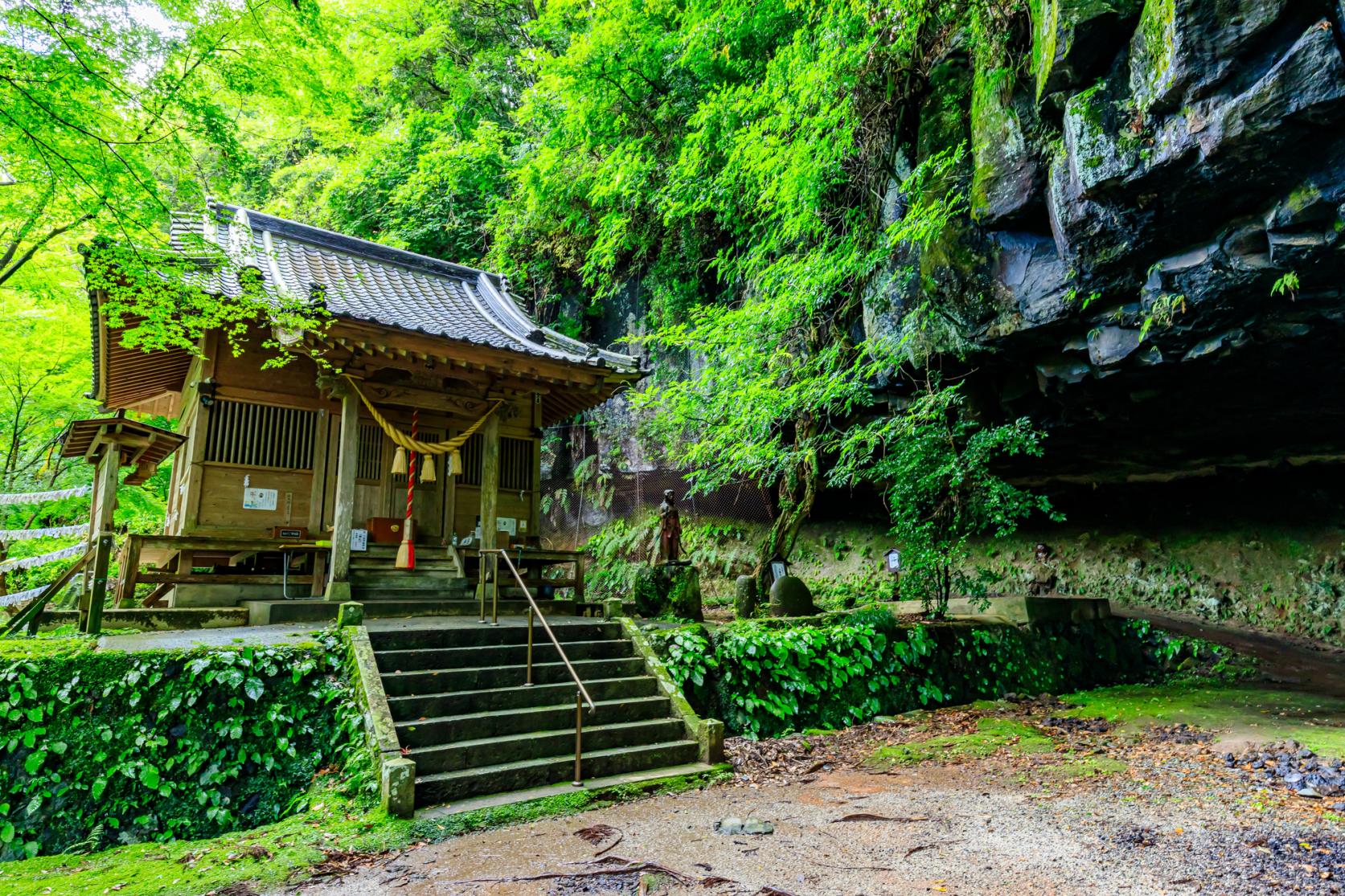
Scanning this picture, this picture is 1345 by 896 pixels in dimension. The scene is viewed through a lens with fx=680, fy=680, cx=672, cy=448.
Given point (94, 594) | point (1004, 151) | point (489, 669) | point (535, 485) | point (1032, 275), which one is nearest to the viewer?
point (94, 594)

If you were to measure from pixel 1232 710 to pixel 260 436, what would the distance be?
12.9 metres

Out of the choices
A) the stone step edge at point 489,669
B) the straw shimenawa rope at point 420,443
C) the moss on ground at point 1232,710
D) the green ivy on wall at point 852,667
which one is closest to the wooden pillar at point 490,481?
the straw shimenawa rope at point 420,443

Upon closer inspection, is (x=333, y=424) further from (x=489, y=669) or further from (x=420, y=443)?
(x=489, y=669)

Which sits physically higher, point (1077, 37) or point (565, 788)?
point (1077, 37)

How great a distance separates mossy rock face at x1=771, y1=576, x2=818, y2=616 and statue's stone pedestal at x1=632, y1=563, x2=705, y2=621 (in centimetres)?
117

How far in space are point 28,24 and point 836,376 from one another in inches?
368

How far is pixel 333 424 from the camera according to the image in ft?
33.7

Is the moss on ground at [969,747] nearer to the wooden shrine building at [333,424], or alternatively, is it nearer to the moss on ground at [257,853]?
the moss on ground at [257,853]

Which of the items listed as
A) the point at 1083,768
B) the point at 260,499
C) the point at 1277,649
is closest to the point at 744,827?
the point at 1083,768

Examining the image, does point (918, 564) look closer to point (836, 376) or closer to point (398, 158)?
point (836, 376)

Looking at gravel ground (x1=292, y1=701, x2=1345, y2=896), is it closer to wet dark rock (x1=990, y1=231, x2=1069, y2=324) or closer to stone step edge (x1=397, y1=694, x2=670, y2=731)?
stone step edge (x1=397, y1=694, x2=670, y2=731)

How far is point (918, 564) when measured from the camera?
9.60 m

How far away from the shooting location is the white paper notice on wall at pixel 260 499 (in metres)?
9.40

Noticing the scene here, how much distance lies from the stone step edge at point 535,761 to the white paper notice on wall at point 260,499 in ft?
19.4
